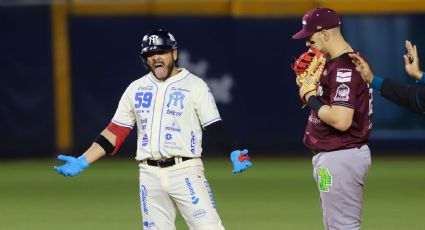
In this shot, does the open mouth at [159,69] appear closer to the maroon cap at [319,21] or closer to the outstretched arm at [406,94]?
the maroon cap at [319,21]

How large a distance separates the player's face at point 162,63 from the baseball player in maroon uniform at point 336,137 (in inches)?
41.4

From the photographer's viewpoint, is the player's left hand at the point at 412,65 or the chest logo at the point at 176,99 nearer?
the player's left hand at the point at 412,65

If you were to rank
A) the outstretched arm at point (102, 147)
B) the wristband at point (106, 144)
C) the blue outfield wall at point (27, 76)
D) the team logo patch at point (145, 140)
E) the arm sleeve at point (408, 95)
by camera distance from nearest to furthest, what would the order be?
the arm sleeve at point (408, 95) < the team logo patch at point (145, 140) < the outstretched arm at point (102, 147) < the wristband at point (106, 144) < the blue outfield wall at point (27, 76)

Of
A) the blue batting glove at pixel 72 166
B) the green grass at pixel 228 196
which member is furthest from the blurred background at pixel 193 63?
the blue batting glove at pixel 72 166

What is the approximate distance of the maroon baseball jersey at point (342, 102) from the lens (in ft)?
24.1

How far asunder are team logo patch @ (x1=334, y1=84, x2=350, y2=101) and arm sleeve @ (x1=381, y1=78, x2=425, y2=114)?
0.43 metres

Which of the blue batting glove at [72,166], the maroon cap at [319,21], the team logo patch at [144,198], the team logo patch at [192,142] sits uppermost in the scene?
the maroon cap at [319,21]

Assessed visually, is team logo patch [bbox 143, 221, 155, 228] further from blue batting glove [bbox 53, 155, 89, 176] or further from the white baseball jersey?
blue batting glove [bbox 53, 155, 89, 176]

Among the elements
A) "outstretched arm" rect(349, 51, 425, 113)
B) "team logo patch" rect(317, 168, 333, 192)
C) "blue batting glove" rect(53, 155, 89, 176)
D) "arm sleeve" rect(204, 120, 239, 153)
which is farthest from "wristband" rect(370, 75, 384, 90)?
"blue batting glove" rect(53, 155, 89, 176)

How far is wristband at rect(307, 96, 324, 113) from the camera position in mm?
7383

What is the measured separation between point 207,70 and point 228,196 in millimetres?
5313

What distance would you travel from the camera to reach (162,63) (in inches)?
314

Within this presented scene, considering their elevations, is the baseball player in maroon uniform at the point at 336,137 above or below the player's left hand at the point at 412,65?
below

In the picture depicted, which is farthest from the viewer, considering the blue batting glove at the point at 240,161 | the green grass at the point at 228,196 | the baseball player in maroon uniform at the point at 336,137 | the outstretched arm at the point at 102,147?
the green grass at the point at 228,196
